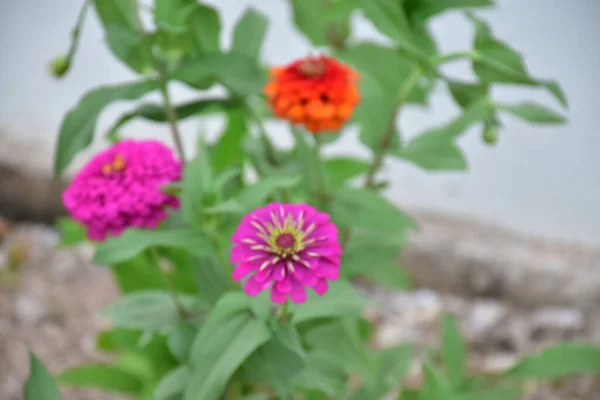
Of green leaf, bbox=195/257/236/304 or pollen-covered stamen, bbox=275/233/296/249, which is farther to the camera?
green leaf, bbox=195/257/236/304

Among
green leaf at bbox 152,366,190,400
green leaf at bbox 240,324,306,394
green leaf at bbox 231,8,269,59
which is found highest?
green leaf at bbox 231,8,269,59

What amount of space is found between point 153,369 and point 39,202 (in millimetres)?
723

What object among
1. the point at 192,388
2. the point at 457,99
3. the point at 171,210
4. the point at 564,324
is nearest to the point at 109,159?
the point at 171,210

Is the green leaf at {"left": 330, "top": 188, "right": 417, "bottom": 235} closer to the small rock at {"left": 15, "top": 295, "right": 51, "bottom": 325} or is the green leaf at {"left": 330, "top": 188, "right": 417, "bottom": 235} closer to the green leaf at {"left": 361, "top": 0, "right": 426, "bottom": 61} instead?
the green leaf at {"left": 361, "top": 0, "right": 426, "bottom": 61}

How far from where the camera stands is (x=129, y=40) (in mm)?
501

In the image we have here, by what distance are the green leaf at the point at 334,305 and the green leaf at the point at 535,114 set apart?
0.20m

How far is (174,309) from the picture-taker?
52 cm

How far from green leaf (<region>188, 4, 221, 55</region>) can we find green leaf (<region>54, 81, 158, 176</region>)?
0.06 metres

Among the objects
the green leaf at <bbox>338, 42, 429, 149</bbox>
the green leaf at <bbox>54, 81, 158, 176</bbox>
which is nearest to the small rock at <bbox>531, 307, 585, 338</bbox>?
the green leaf at <bbox>338, 42, 429, 149</bbox>

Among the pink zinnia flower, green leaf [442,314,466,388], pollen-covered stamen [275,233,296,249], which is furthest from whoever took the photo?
green leaf [442,314,466,388]

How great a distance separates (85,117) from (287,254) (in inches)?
9.6

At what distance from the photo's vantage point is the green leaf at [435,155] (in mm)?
530

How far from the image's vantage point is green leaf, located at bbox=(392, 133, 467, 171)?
1.74 ft

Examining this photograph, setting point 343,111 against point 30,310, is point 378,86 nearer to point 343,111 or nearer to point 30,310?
point 343,111
